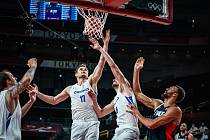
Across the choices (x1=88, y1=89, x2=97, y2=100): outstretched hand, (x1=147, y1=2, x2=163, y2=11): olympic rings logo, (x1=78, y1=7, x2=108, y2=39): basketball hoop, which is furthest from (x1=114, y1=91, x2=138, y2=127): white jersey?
(x1=78, y1=7, x2=108, y2=39): basketball hoop

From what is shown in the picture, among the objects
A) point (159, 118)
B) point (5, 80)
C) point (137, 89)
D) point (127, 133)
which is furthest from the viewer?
point (137, 89)

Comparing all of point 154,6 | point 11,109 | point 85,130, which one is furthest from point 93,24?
point 11,109

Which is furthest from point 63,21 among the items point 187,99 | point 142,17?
point 142,17

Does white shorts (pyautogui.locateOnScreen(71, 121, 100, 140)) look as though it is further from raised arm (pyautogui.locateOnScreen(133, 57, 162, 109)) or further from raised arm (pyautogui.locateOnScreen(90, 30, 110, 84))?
raised arm (pyautogui.locateOnScreen(133, 57, 162, 109))

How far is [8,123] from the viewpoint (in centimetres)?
473

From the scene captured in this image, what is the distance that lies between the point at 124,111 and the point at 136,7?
192cm

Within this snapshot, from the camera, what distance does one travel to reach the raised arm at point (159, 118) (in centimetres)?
454

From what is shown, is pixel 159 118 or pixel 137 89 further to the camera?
pixel 137 89

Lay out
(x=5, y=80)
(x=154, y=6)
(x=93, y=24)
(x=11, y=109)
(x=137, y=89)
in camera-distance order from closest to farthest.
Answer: (x=11, y=109)
(x=5, y=80)
(x=137, y=89)
(x=154, y=6)
(x=93, y=24)

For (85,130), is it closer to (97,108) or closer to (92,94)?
(97,108)

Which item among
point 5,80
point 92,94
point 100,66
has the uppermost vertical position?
point 100,66

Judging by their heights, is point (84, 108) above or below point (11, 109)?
below

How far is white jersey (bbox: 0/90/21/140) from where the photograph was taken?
15.3 ft

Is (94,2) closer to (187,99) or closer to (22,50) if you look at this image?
(187,99)
